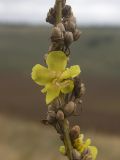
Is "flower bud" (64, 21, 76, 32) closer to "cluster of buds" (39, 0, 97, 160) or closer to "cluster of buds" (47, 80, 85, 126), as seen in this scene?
"cluster of buds" (39, 0, 97, 160)

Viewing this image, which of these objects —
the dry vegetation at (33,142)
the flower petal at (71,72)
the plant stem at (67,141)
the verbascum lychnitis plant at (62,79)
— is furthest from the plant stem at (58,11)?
the dry vegetation at (33,142)

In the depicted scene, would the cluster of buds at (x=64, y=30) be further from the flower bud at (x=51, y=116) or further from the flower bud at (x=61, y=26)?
the flower bud at (x=51, y=116)

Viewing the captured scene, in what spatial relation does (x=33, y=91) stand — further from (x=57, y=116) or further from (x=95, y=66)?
(x=57, y=116)

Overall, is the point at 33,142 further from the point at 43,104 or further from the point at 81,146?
the point at 81,146

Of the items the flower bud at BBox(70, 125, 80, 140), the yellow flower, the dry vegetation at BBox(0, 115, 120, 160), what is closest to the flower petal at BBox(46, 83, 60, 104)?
the yellow flower

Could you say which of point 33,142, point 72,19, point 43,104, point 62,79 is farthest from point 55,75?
point 43,104

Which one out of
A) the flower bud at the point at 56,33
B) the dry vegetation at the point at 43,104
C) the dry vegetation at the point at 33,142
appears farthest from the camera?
the dry vegetation at the point at 43,104

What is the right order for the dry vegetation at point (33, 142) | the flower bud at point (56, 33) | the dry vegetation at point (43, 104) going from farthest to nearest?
1. the dry vegetation at point (43, 104)
2. the dry vegetation at point (33, 142)
3. the flower bud at point (56, 33)

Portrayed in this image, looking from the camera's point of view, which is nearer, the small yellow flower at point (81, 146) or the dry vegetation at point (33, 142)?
the small yellow flower at point (81, 146)
